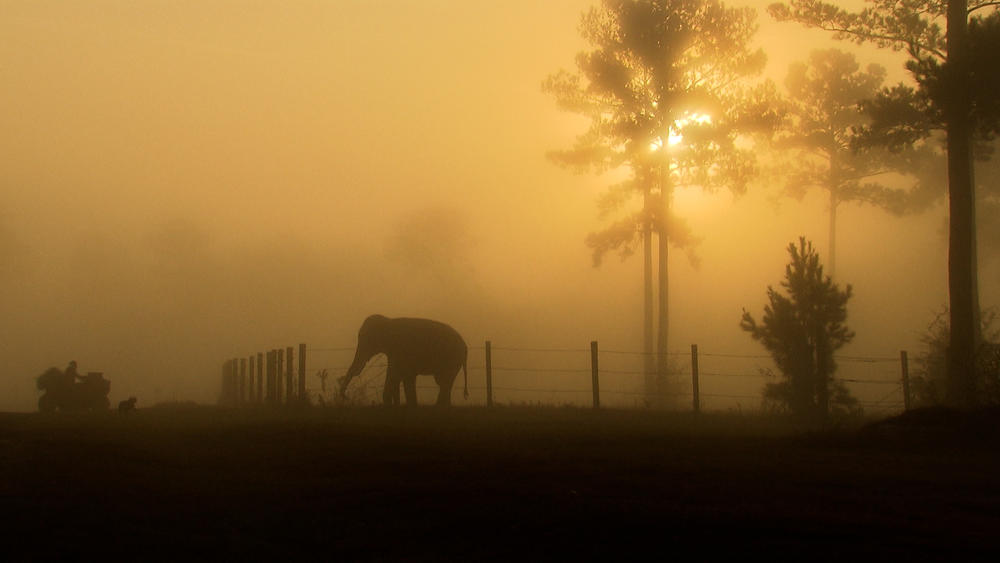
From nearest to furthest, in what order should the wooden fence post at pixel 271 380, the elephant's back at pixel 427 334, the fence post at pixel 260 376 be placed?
the elephant's back at pixel 427 334, the wooden fence post at pixel 271 380, the fence post at pixel 260 376

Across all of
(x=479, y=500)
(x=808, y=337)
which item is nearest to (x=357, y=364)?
(x=808, y=337)

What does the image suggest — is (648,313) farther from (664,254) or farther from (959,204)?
(959,204)

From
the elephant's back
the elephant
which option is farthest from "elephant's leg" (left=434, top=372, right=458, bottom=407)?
the elephant's back

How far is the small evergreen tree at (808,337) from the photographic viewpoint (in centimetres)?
1900

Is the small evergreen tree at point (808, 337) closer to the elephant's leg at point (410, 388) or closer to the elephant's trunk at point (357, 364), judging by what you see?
the elephant's leg at point (410, 388)

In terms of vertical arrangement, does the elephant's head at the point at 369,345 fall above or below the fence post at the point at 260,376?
above

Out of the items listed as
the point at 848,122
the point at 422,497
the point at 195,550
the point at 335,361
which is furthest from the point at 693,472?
the point at 335,361

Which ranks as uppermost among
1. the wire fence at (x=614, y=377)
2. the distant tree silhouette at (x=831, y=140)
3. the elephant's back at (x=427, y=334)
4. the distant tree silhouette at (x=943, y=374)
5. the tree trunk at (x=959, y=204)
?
the distant tree silhouette at (x=831, y=140)

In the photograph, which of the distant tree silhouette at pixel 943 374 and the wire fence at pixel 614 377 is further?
the wire fence at pixel 614 377

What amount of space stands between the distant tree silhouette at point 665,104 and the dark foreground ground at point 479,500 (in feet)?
61.7

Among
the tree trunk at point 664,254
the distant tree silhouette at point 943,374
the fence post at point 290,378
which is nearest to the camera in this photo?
the distant tree silhouette at point 943,374

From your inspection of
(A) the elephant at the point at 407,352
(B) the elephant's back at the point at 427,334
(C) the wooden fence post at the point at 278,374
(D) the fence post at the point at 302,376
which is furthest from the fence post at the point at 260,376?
(B) the elephant's back at the point at 427,334

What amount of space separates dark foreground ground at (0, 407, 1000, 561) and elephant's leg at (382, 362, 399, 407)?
11806 millimetres

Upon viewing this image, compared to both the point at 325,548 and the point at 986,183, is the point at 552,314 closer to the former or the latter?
the point at 986,183
